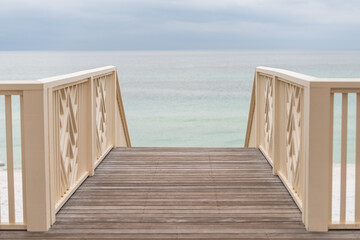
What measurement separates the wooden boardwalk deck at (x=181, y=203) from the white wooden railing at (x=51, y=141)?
0.11 meters

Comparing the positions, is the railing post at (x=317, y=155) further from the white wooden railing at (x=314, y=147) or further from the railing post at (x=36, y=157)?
the railing post at (x=36, y=157)

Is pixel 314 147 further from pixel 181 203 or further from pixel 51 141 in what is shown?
pixel 51 141

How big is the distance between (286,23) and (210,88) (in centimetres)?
3348

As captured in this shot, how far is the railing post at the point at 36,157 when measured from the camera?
127 inches

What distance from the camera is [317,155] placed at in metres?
3.33

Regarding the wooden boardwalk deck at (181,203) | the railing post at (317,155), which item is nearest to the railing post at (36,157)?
the wooden boardwalk deck at (181,203)

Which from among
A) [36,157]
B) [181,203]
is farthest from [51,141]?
[181,203]

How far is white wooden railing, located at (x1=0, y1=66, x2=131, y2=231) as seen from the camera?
326 centimetres

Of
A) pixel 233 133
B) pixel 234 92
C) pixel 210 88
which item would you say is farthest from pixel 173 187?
pixel 210 88

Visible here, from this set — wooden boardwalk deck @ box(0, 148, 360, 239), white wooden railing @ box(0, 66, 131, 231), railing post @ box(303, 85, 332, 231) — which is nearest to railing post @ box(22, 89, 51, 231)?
white wooden railing @ box(0, 66, 131, 231)

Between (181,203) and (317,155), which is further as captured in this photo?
(181,203)

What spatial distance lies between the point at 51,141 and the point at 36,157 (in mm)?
174

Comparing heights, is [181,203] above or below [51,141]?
below

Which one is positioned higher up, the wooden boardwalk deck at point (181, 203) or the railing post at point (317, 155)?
the railing post at point (317, 155)
